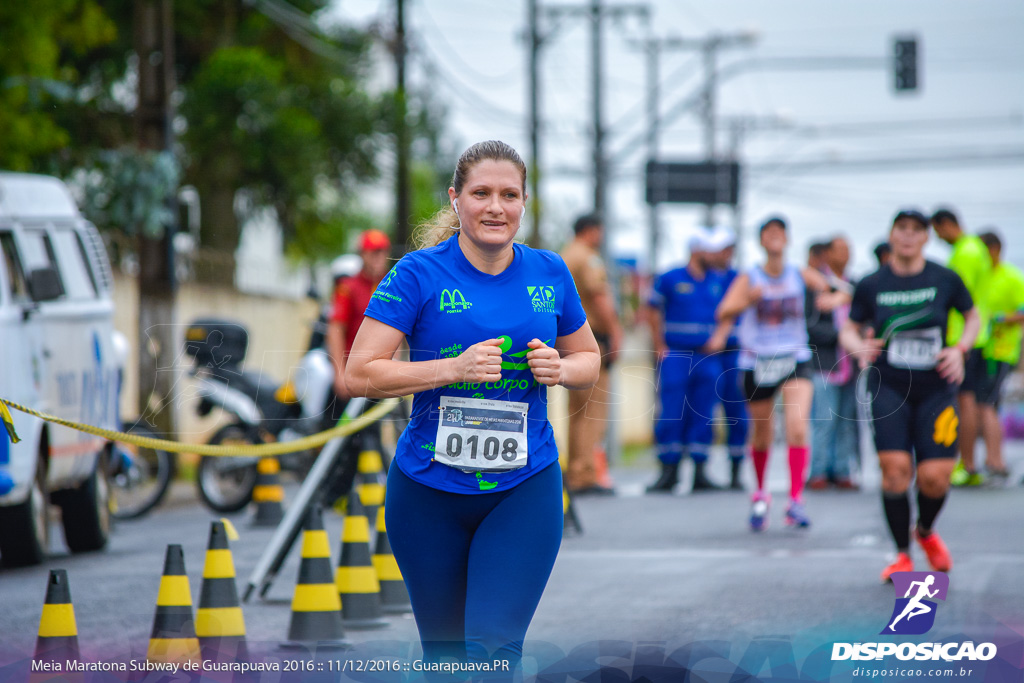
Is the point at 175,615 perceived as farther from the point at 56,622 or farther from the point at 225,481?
the point at 225,481

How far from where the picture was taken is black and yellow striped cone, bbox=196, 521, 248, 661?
5.65m

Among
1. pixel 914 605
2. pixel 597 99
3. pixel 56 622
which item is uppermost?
pixel 597 99

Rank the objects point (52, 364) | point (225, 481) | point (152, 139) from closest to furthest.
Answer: point (52, 364) → point (225, 481) → point (152, 139)

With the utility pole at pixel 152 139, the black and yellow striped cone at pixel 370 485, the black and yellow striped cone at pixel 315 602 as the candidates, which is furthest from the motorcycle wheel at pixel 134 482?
the black and yellow striped cone at pixel 315 602

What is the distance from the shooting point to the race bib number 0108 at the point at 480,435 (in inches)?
151

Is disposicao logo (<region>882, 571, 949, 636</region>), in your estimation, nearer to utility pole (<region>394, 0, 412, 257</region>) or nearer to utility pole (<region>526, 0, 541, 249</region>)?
utility pole (<region>394, 0, 412, 257</region>)

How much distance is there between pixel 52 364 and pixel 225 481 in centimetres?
342

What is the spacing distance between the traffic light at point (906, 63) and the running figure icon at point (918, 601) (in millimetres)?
20542


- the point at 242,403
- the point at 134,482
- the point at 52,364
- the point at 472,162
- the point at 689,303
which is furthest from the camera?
the point at 689,303

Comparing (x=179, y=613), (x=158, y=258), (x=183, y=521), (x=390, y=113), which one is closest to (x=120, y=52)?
(x=390, y=113)

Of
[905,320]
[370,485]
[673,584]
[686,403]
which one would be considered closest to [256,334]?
[686,403]

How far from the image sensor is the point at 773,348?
34.7 ft

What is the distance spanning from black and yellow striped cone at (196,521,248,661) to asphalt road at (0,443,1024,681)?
0.34 meters

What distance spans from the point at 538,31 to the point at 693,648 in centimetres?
2105
